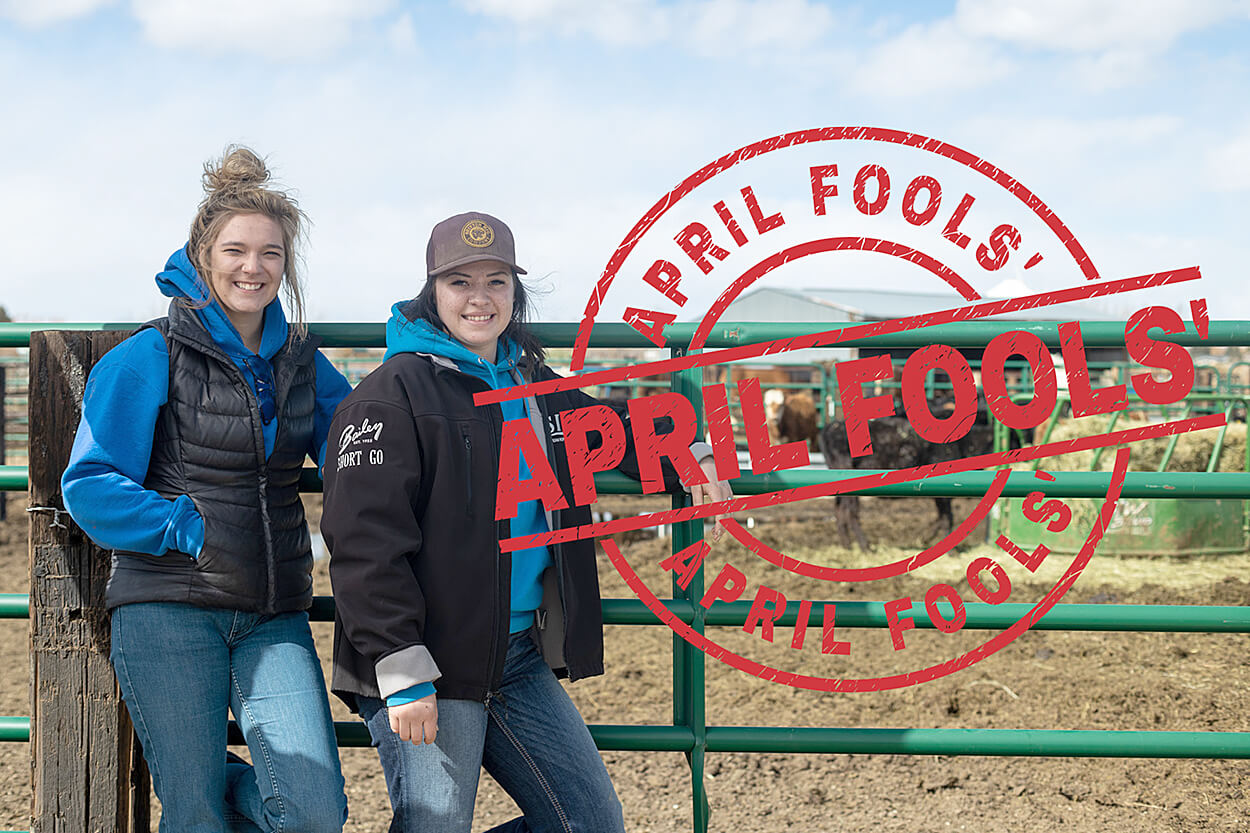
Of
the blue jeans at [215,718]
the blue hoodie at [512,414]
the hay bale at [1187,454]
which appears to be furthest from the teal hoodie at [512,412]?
the hay bale at [1187,454]

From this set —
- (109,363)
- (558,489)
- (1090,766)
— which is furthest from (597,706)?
(109,363)

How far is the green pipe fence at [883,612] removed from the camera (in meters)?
2.34

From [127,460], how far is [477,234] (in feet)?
2.60

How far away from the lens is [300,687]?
208 cm

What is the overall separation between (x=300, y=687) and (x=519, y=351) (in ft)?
2.65

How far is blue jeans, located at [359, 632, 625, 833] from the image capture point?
6.37 feet

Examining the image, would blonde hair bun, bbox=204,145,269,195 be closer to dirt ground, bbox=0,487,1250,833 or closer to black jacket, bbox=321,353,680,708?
black jacket, bbox=321,353,680,708

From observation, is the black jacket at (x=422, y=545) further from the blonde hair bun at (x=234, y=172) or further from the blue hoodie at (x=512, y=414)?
the blonde hair bun at (x=234, y=172)

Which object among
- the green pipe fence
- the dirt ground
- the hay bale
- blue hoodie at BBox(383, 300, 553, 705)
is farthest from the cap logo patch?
the hay bale

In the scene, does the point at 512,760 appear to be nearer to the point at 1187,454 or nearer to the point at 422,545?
the point at 422,545

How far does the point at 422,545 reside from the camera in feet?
6.45

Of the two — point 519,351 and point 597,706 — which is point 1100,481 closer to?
point 519,351

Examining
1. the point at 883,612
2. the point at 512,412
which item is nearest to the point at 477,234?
the point at 512,412

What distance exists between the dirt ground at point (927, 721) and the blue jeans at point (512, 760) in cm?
61
